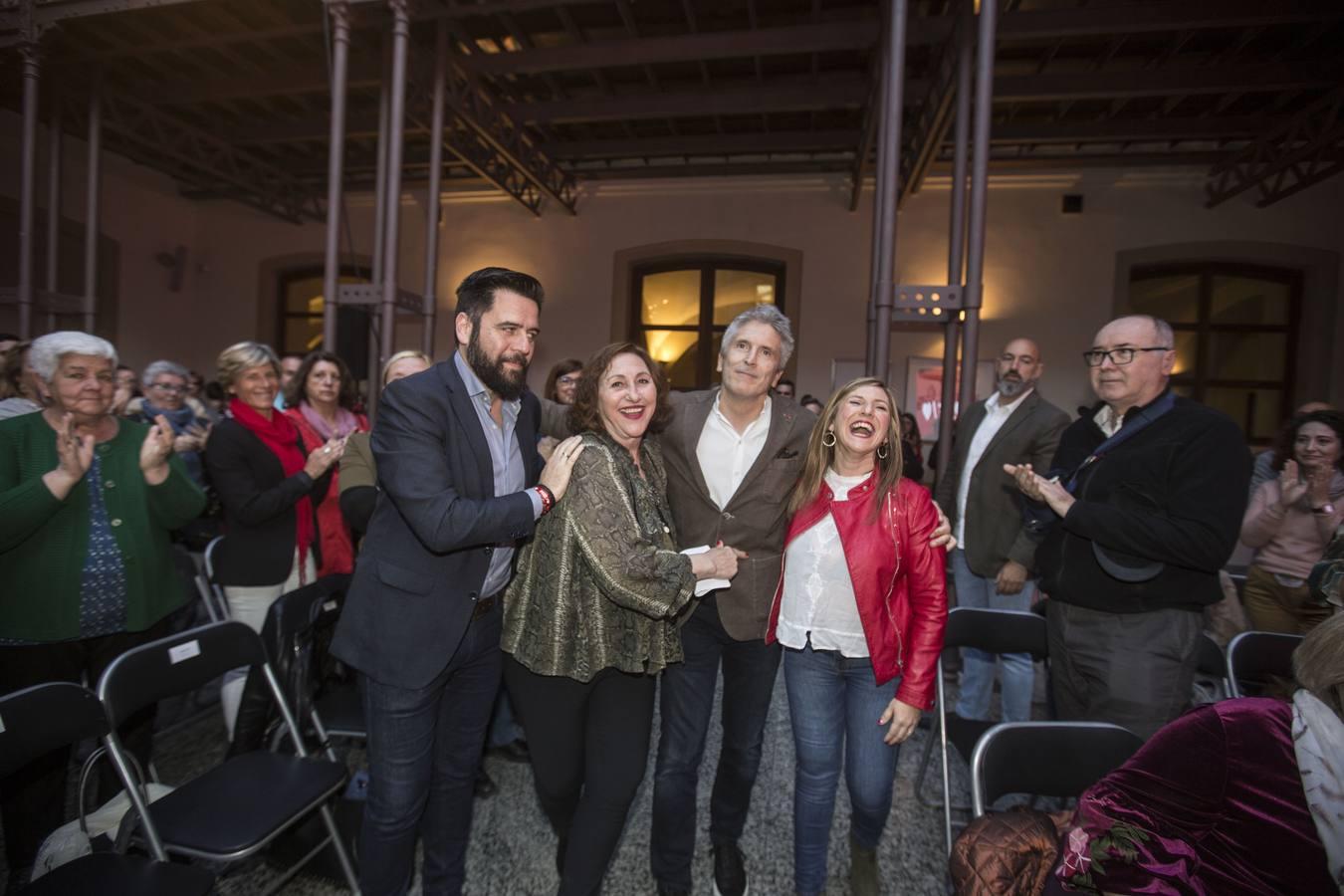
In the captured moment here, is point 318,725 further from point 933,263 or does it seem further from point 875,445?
point 933,263

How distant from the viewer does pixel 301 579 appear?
265cm

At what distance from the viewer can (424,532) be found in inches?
57.9

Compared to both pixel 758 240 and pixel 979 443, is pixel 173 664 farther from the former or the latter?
pixel 758 240

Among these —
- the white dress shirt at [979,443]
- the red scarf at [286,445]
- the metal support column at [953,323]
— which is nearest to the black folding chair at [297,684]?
the red scarf at [286,445]

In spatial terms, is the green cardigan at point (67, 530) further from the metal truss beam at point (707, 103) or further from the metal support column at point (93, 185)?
the metal support column at point (93, 185)

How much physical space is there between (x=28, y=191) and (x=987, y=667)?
28.0ft

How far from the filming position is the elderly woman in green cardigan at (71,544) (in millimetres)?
1881

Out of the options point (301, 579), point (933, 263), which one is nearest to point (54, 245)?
point (301, 579)

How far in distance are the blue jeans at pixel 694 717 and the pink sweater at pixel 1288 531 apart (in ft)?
8.26

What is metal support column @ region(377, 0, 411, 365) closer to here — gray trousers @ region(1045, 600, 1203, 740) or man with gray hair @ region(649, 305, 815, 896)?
man with gray hair @ region(649, 305, 815, 896)

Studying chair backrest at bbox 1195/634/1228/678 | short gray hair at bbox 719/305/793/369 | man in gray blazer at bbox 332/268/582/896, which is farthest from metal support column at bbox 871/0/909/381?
man in gray blazer at bbox 332/268/582/896

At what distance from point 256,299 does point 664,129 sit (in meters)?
6.73

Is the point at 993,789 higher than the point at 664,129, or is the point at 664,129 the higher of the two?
the point at 664,129

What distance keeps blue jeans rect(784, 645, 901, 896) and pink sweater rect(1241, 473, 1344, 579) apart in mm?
2261
